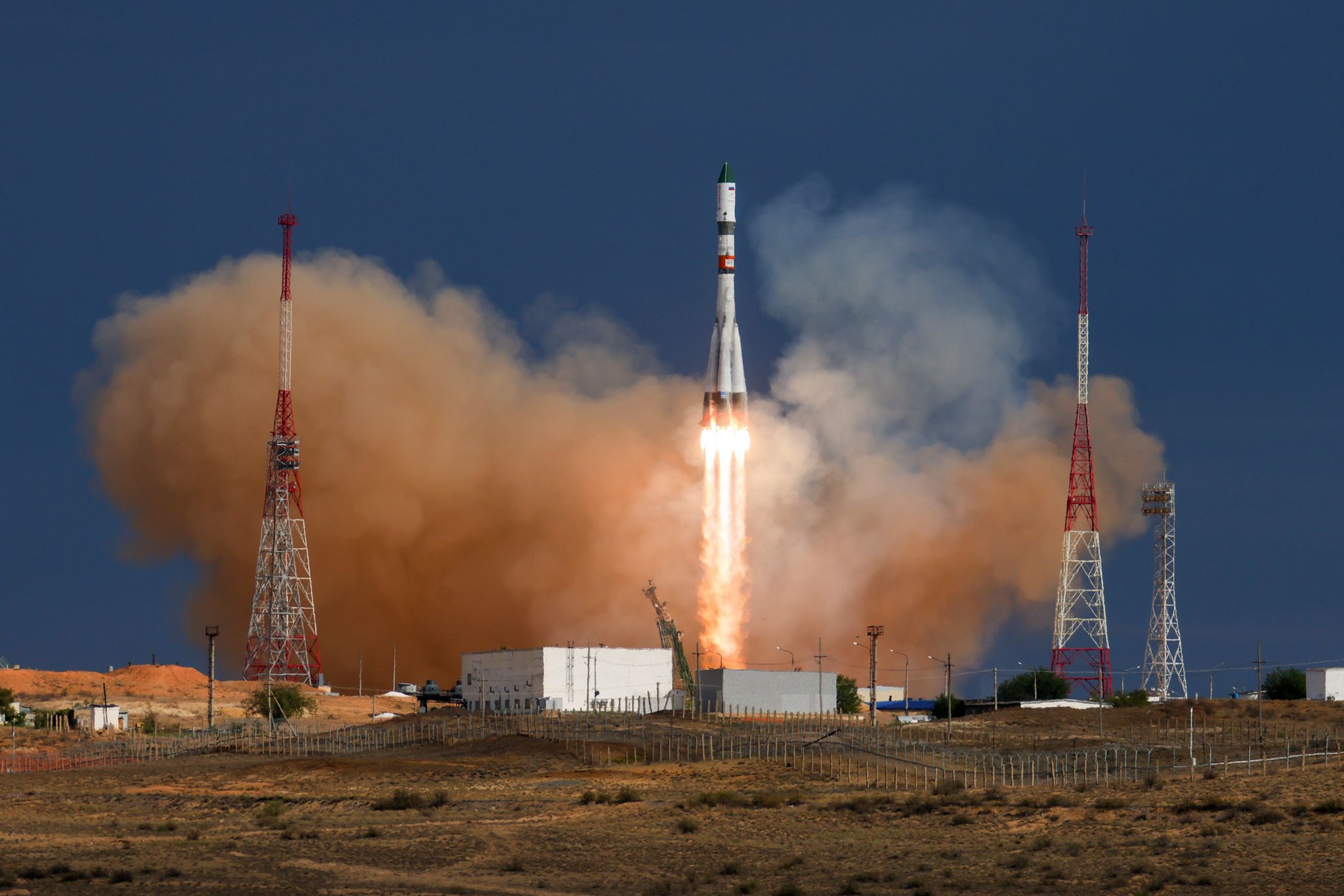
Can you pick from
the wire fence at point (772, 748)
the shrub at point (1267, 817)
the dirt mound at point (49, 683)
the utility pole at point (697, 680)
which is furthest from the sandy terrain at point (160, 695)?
the shrub at point (1267, 817)

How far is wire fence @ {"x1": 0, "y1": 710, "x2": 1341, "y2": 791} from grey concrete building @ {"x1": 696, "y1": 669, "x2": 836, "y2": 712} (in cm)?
105

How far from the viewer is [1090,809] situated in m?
48.2

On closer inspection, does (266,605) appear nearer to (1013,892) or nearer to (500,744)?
(500,744)

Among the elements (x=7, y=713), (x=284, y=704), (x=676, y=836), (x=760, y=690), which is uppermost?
(x=760, y=690)

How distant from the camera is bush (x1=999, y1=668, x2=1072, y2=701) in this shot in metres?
111

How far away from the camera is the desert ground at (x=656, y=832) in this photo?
38281mm

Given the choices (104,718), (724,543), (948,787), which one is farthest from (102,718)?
(948,787)

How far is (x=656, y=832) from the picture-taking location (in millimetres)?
46875

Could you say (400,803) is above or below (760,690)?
below

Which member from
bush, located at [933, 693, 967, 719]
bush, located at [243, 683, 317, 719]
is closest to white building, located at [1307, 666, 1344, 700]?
bush, located at [933, 693, 967, 719]

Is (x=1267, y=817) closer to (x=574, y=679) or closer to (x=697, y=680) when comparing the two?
(x=697, y=680)

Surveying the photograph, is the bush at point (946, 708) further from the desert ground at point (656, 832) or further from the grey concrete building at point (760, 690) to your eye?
the desert ground at point (656, 832)

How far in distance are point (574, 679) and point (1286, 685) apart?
4450cm

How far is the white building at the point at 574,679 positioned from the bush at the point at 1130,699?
997 inches
